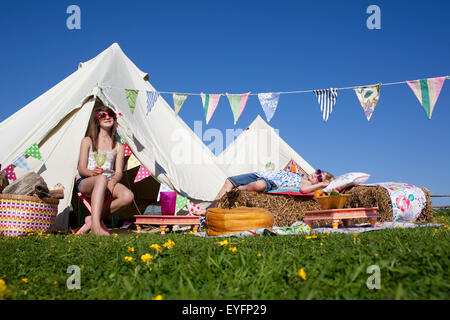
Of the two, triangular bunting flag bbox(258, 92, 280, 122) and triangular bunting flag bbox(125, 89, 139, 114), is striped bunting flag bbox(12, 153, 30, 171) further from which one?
triangular bunting flag bbox(258, 92, 280, 122)

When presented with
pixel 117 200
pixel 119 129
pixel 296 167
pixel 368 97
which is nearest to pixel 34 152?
pixel 119 129

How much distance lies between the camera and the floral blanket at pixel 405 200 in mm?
4910

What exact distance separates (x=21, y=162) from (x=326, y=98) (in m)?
4.30

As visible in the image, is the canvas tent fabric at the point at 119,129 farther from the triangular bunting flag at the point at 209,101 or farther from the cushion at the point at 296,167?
the cushion at the point at 296,167

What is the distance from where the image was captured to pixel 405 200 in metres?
5.01

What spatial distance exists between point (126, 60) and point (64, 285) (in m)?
6.37

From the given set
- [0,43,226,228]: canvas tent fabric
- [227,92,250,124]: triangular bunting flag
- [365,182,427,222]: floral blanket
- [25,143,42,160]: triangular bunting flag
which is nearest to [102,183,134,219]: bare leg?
[0,43,226,228]: canvas tent fabric

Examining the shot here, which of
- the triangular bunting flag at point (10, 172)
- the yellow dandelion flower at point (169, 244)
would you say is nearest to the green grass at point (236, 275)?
the yellow dandelion flower at point (169, 244)

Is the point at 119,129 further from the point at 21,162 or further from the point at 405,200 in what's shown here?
the point at 405,200

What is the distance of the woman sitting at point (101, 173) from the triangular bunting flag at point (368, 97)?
3.37 m

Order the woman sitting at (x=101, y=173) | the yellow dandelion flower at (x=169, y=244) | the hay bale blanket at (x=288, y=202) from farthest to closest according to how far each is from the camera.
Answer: the hay bale blanket at (x=288, y=202), the woman sitting at (x=101, y=173), the yellow dandelion flower at (x=169, y=244)

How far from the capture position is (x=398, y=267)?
1.27m
